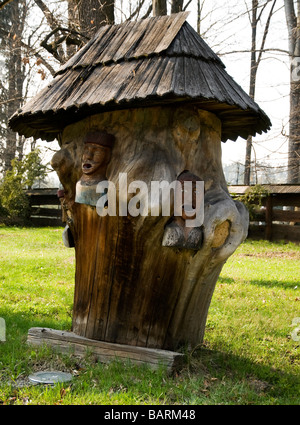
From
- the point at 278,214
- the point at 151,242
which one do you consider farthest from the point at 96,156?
the point at 278,214

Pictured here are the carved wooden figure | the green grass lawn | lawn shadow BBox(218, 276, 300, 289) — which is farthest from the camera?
lawn shadow BBox(218, 276, 300, 289)

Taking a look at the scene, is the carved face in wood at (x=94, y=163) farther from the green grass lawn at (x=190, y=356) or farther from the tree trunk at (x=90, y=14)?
the tree trunk at (x=90, y=14)

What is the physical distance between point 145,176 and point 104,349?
148cm

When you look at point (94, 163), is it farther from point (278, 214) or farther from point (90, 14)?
point (278, 214)

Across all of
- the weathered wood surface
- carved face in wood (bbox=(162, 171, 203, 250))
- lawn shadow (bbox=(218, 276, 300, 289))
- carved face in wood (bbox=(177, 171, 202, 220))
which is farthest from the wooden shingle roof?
lawn shadow (bbox=(218, 276, 300, 289))

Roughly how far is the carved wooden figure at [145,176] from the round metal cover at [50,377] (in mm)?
513

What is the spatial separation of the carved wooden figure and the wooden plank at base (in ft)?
0.31

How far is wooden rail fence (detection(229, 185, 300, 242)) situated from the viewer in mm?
14453

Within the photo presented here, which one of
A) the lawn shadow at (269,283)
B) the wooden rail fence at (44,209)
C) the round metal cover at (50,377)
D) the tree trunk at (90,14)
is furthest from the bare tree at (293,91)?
the round metal cover at (50,377)

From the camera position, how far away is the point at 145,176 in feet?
11.6

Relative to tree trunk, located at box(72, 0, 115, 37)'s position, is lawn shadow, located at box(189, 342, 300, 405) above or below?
below

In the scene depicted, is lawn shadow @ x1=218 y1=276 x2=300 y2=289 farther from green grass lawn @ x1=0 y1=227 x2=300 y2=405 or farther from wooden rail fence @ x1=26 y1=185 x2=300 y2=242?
wooden rail fence @ x1=26 y1=185 x2=300 y2=242

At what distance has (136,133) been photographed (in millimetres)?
3709
